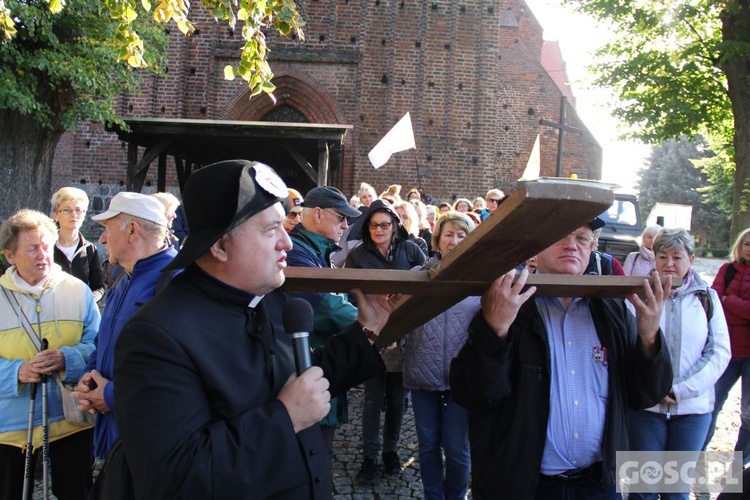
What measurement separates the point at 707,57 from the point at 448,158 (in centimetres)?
599

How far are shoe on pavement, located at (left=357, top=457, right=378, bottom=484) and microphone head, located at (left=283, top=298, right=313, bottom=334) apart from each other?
10.8 feet

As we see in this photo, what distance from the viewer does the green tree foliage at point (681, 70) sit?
11.4 m

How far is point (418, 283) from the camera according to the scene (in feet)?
5.74

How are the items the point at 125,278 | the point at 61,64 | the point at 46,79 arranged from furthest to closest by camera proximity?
1. the point at 46,79
2. the point at 61,64
3. the point at 125,278

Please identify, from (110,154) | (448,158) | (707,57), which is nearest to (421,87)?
(448,158)

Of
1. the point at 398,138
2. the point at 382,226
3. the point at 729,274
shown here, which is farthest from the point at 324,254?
the point at 398,138

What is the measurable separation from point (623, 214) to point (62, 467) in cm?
1333

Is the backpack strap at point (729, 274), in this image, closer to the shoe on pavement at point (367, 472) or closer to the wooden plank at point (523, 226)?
the shoe on pavement at point (367, 472)

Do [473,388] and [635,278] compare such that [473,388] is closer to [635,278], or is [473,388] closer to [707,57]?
[635,278]

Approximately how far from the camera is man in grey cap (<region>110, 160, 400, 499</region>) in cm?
142

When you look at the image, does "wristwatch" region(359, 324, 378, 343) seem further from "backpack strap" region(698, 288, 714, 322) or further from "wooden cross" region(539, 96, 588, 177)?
"wooden cross" region(539, 96, 588, 177)

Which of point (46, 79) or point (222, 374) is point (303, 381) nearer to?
point (222, 374)

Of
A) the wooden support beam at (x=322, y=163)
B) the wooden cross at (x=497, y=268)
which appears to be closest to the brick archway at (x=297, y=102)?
the wooden support beam at (x=322, y=163)

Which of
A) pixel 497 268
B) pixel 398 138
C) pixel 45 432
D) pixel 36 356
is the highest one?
pixel 398 138
